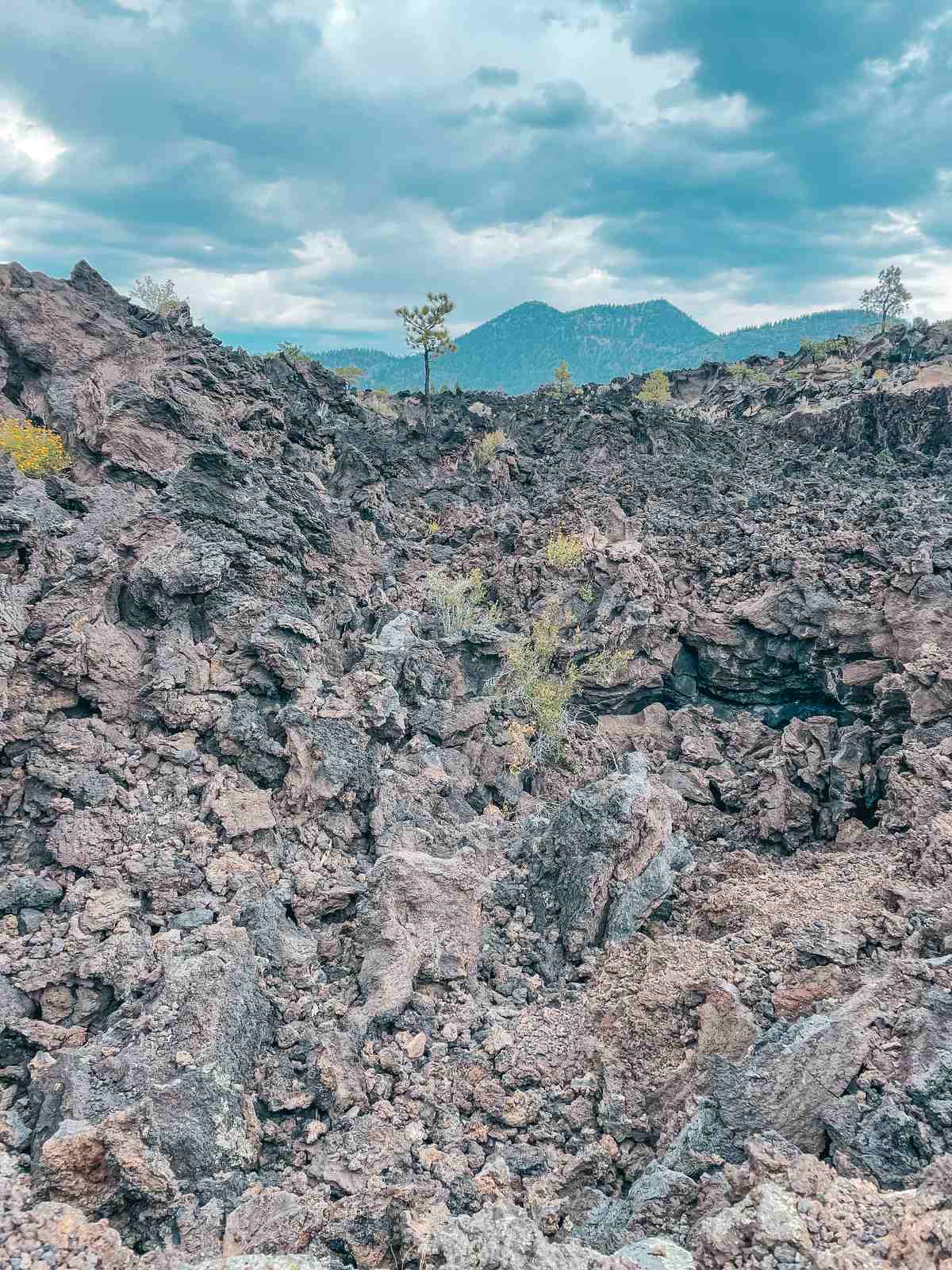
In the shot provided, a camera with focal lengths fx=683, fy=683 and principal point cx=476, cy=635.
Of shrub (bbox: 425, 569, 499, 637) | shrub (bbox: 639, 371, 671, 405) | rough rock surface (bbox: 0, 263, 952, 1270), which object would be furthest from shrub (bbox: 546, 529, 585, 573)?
shrub (bbox: 639, 371, 671, 405)

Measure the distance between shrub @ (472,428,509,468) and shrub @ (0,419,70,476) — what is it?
1733 centimetres

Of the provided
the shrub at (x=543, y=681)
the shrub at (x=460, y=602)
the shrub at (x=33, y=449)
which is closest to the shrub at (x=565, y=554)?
the shrub at (x=543, y=681)

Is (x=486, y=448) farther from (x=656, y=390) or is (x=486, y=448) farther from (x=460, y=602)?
(x=656, y=390)

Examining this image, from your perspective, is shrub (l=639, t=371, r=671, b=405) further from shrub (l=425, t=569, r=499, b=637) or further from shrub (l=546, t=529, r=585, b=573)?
shrub (l=425, t=569, r=499, b=637)

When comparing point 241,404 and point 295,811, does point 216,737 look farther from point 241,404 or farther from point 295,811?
point 241,404

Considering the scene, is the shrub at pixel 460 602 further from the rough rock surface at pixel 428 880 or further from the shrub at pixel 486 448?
the shrub at pixel 486 448

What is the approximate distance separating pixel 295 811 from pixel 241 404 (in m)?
14.2

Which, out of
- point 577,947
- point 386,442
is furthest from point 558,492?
point 577,947

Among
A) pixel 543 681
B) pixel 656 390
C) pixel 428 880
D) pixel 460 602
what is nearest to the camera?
pixel 428 880

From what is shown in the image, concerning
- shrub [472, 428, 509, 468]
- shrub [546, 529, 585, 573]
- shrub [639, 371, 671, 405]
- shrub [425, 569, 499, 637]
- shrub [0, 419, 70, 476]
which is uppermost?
shrub [639, 371, 671, 405]

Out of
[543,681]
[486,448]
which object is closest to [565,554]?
[543,681]

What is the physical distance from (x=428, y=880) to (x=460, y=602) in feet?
31.8

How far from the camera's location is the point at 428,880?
9.11m

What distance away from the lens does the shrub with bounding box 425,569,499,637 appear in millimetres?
17344
